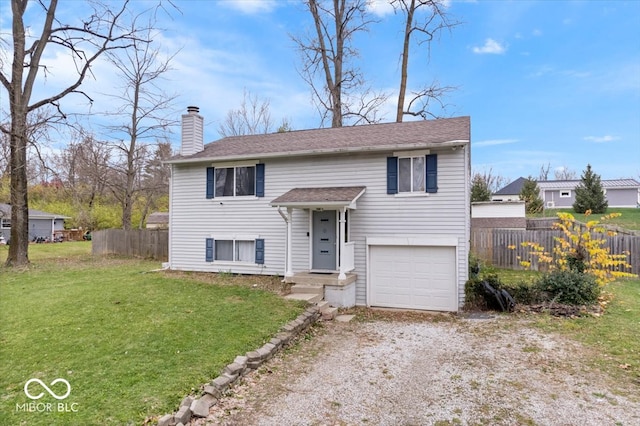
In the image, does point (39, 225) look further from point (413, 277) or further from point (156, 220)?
point (413, 277)

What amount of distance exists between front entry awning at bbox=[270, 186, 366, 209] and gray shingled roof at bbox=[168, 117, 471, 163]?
109 centimetres

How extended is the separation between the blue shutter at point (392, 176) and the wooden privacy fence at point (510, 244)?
743 cm

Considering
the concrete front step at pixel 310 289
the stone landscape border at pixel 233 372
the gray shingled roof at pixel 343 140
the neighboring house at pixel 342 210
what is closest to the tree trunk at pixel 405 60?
the gray shingled roof at pixel 343 140

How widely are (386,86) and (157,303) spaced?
57.6 ft

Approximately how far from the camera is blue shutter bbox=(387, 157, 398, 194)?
10.2 meters

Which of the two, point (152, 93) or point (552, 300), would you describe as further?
point (152, 93)

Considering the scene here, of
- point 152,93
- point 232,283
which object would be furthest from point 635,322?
point 152,93

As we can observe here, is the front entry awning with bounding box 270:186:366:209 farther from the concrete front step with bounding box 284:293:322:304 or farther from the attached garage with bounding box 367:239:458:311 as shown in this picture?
the concrete front step with bounding box 284:293:322:304

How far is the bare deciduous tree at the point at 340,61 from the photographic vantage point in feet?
68.9

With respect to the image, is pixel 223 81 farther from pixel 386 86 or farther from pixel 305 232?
pixel 305 232

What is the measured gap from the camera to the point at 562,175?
52531 mm

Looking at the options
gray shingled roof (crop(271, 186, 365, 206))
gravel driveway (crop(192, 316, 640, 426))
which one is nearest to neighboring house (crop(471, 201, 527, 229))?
gray shingled roof (crop(271, 186, 365, 206))

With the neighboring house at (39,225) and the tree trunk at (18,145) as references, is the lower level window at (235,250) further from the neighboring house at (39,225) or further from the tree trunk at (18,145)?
the neighboring house at (39,225)

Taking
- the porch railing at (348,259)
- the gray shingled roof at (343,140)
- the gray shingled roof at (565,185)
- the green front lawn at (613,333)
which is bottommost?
the green front lawn at (613,333)
